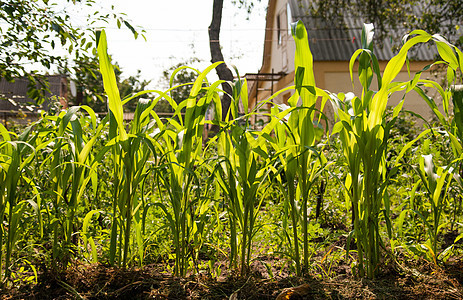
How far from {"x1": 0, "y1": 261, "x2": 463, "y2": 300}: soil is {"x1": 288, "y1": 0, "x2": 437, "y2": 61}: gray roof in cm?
1033

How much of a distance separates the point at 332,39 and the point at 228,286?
444 inches

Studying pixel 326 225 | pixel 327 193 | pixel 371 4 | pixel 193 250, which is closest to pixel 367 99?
pixel 193 250

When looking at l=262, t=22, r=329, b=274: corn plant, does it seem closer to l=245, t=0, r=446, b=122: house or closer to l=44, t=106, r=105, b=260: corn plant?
l=44, t=106, r=105, b=260: corn plant

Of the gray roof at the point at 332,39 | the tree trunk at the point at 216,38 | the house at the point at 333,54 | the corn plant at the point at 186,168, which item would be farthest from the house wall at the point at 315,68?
Answer: the corn plant at the point at 186,168

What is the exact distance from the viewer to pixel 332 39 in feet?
37.6

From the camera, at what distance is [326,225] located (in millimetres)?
2682

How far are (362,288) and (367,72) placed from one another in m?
0.75

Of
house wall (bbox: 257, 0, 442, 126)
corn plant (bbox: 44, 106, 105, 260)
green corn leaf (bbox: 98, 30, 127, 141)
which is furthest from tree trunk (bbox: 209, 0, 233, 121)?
green corn leaf (bbox: 98, 30, 127, 141)

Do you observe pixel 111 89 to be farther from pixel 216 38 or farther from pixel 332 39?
pixel 332 39

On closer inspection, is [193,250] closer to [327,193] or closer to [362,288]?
[362,288]

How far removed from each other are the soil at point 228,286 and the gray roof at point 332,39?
10.3m

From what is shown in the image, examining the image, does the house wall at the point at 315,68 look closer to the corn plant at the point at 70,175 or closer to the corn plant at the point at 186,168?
the corn plant at the point at 186,168

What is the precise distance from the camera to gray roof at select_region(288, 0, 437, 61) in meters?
11.1

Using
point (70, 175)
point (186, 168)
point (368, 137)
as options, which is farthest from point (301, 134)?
point (70, 175)
